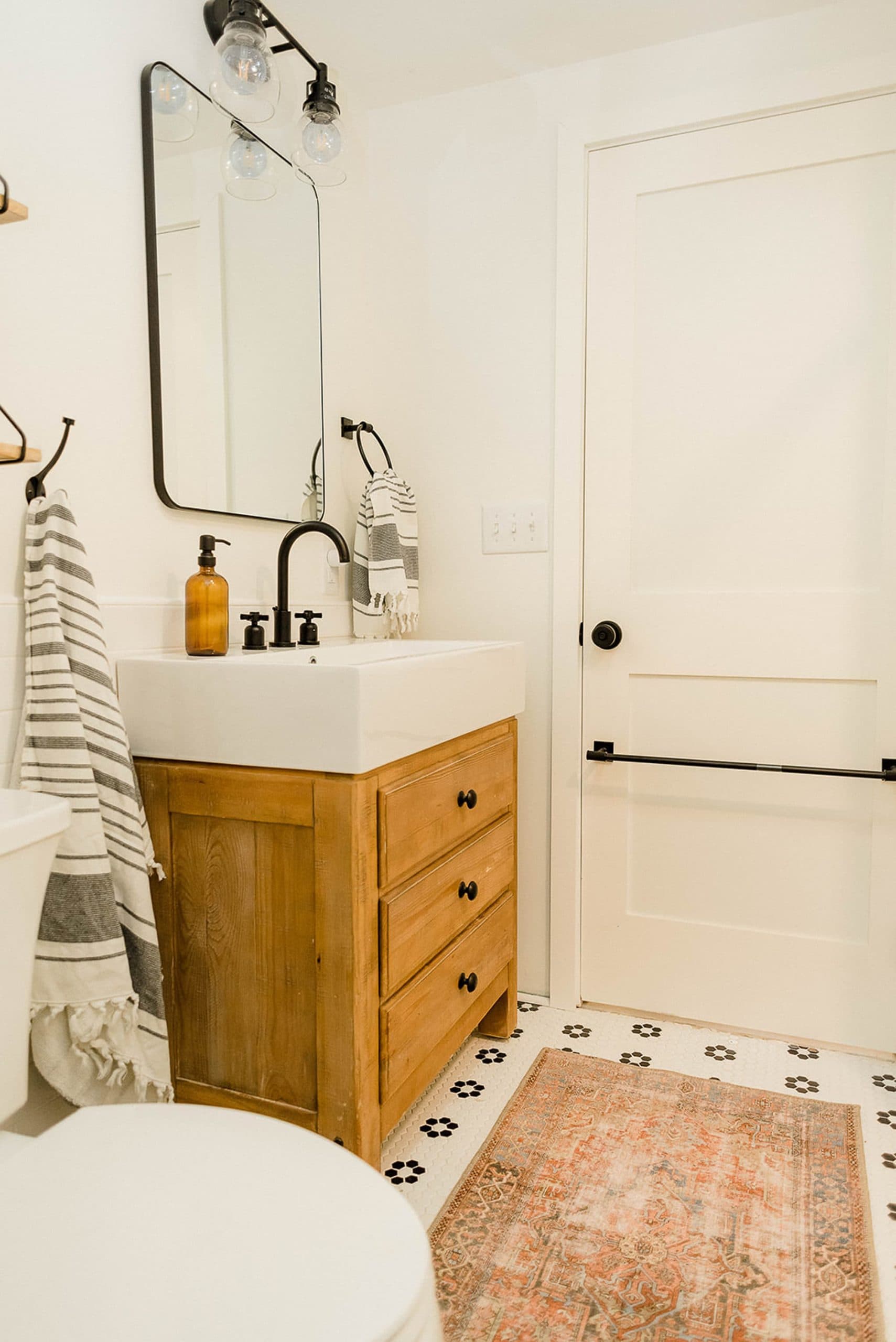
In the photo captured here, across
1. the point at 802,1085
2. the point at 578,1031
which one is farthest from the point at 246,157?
the point at 802,1085

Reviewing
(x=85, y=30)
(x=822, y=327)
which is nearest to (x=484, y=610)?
(x=822, y=327)

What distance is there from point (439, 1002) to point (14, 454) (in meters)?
1.09

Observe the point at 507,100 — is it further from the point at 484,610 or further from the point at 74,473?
the point at 74,473

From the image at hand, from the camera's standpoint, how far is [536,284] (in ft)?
6.63

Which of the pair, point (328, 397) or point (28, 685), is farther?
point (328, 397)

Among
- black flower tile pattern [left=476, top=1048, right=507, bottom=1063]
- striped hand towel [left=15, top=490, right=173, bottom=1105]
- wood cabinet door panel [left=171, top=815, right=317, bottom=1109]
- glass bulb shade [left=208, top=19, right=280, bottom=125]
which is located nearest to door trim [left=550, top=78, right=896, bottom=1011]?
A: black flower tile pattern [left=476, top=1048, right=507, bottom=1063]

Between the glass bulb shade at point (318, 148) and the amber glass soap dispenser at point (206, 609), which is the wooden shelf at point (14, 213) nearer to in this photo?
the amber glass soap dispenser at point (206, 609)

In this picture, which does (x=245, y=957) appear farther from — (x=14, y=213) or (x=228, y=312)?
(x=228, y=312)

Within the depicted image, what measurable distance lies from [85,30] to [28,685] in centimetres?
102

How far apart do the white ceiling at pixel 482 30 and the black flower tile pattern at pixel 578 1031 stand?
7.15 ft

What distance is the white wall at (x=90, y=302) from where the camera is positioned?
1.25 metres

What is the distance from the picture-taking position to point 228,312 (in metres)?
1.69

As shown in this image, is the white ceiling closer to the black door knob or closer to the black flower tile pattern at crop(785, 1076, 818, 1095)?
the black door knob

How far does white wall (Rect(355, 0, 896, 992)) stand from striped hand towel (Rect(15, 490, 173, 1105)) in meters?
1.04
